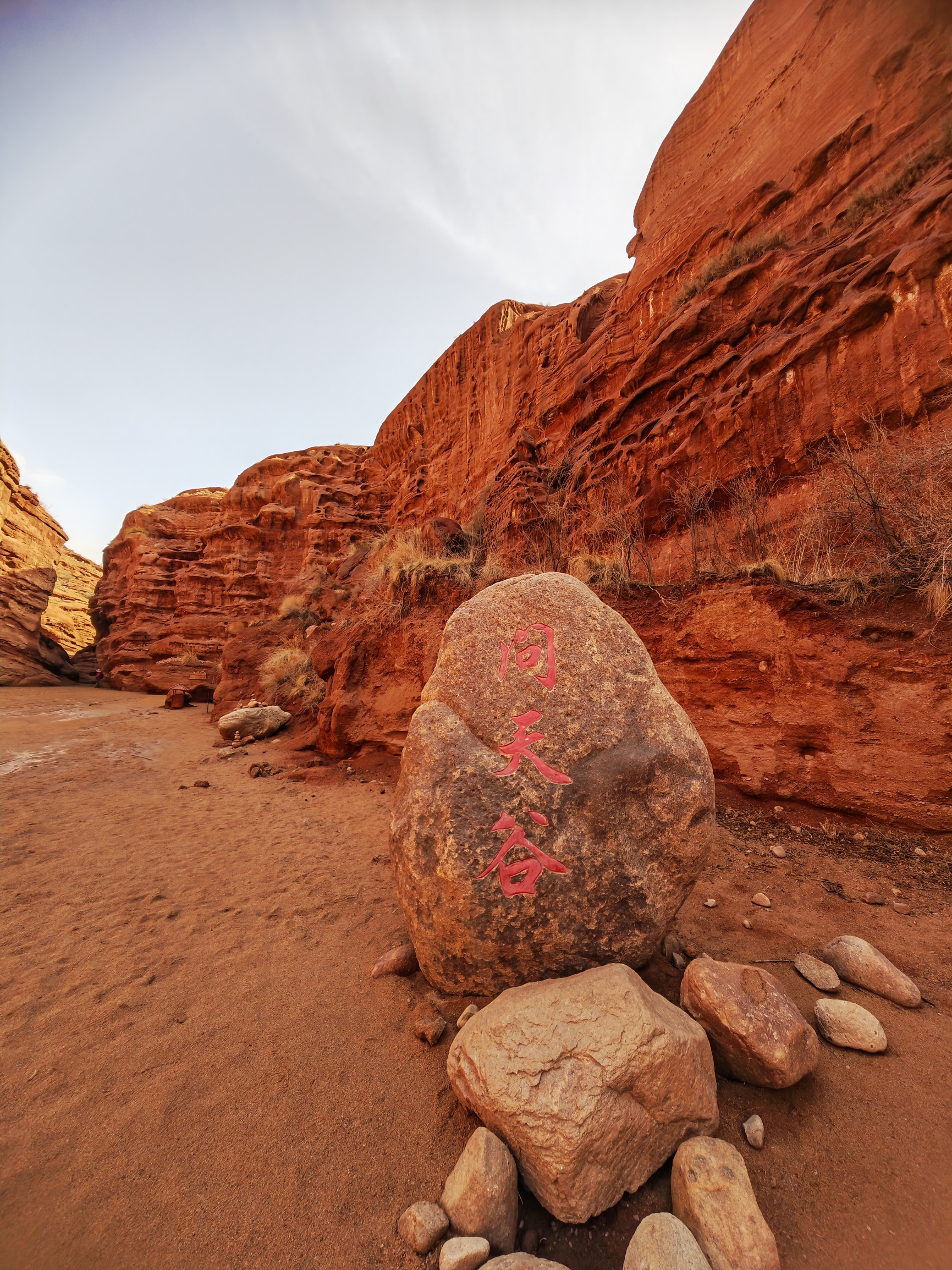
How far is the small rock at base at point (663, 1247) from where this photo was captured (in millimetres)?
1223

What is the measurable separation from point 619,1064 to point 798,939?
1692 millimetres

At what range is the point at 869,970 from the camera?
217 centimetres

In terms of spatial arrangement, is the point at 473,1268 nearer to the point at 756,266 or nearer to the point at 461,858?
the point at 461,858

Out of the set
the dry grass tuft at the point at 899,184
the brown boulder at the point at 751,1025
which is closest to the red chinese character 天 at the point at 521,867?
the brown boulder at the point at 751,1025

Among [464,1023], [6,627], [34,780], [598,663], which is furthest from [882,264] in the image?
[6,627]

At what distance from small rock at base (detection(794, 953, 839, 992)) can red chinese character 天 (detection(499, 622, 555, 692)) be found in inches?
74.1

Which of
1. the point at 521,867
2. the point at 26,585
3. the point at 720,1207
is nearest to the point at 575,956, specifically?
the point at 521,867

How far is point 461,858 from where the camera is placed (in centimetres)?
209

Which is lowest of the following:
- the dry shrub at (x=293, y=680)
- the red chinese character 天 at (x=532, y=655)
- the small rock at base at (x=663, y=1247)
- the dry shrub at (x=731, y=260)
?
the small rock at base at (x=663, y=1247)

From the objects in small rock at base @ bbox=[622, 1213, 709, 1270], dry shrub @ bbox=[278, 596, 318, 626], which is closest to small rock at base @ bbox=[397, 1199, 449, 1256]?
small rock at base @ bbox=[622, 1213, 709, 1270]

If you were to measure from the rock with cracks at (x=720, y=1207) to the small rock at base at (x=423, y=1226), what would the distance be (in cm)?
75

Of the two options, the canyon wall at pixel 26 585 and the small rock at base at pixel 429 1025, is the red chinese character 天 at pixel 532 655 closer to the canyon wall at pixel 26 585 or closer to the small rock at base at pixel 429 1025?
the small rock at base at pixel 429 1025

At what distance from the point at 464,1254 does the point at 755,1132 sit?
3.52 feet

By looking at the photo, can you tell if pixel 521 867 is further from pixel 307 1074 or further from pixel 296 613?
pixel 296 613
